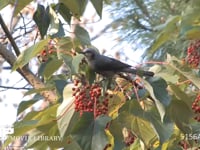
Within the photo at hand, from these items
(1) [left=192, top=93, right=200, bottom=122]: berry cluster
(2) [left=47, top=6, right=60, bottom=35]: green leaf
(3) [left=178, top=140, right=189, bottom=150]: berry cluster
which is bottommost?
(3) [left=178, top=140, right=189, bottom=150]: berry cluster

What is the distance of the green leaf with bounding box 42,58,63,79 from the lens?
3.57ft

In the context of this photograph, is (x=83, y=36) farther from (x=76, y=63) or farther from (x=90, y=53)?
(x=76, y=63)

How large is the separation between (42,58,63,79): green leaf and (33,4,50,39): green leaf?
2.4 inches

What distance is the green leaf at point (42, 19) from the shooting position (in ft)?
3.50

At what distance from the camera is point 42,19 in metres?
1.08

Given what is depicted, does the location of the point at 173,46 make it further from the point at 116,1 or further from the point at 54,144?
the point at 54,144

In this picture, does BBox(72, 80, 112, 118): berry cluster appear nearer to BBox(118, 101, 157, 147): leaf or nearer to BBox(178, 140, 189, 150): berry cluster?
BBox(118, 101, 157, 147): leaf

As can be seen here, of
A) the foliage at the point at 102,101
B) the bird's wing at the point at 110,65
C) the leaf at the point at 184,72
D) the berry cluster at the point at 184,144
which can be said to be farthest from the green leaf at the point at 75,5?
the berry cluster at the point at 184,144

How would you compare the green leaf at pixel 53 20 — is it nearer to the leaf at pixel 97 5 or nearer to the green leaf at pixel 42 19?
the green leaf at pixel 42 19

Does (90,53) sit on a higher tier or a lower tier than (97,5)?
lower

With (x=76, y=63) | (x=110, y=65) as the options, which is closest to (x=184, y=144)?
(x=110, y=65)

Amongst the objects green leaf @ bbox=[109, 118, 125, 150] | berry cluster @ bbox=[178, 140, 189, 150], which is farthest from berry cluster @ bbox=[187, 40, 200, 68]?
green leaf @ bbox=[109, 118, 125, 150]

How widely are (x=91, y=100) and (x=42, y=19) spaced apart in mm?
227

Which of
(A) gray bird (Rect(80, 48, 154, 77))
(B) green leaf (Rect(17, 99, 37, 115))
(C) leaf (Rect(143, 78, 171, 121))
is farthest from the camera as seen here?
(B) green leaf (Rect(17, 99, 37, 115))
